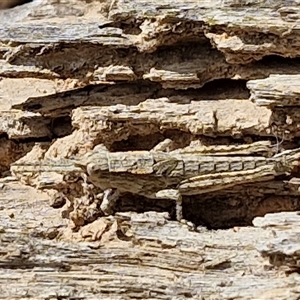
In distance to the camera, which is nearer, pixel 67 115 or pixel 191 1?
pixel 191 1

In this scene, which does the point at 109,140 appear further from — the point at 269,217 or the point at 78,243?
the point at 269,217

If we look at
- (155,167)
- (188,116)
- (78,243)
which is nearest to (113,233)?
(78,243)

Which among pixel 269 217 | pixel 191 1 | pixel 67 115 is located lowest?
pixel 269 217

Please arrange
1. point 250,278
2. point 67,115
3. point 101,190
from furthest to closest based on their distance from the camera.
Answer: point 67,115 < point 101,190 < point 250,278

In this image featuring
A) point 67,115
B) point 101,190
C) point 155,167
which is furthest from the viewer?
point 67,115

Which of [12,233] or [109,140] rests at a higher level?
[109,140]

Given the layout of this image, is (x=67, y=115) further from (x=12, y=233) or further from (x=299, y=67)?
(x=299, y=67)

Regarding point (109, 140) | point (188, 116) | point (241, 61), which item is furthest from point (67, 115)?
point (241, 61)
